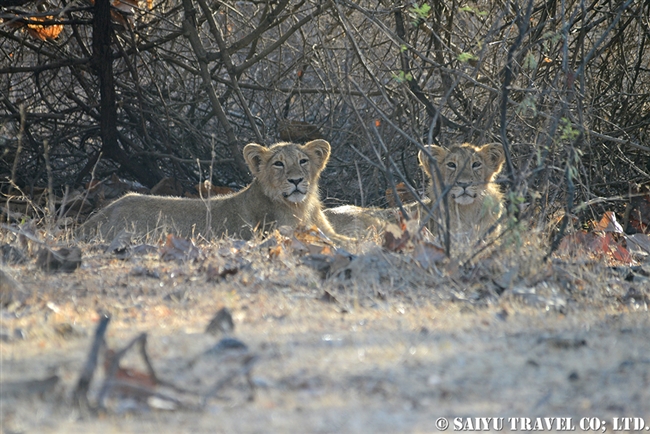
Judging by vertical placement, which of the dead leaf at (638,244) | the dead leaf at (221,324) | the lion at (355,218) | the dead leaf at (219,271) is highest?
the dead leaf at (221,324)

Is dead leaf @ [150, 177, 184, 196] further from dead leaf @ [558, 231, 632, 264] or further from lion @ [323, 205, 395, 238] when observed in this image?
dead leaf @ [558, 231, 632, 264]

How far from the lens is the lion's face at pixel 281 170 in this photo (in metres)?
9.08

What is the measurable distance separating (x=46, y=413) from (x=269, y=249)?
3.22 meters

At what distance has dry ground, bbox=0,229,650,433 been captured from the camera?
2865 mm

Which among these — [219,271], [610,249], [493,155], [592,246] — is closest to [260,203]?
[493,155]

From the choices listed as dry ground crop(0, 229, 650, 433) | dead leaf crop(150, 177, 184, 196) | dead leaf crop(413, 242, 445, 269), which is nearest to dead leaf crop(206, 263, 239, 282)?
dry ground crop(0, 229, 650, 433)

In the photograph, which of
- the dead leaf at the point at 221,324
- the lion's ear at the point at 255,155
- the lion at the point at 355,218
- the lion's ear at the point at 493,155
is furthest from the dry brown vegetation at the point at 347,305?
the lion's ear at the point at 255,155

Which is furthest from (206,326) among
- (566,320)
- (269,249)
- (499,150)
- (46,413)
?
(499,150)

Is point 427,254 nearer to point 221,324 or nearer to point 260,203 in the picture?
point 221,324

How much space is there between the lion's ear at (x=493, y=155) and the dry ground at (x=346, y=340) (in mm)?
3222

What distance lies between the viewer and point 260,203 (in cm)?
912

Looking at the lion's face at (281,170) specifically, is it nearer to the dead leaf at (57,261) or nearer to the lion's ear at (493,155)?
the lion's ear at (493,155)

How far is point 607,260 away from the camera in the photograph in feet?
20.8

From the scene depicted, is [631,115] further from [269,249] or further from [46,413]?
Result: [46,413]
